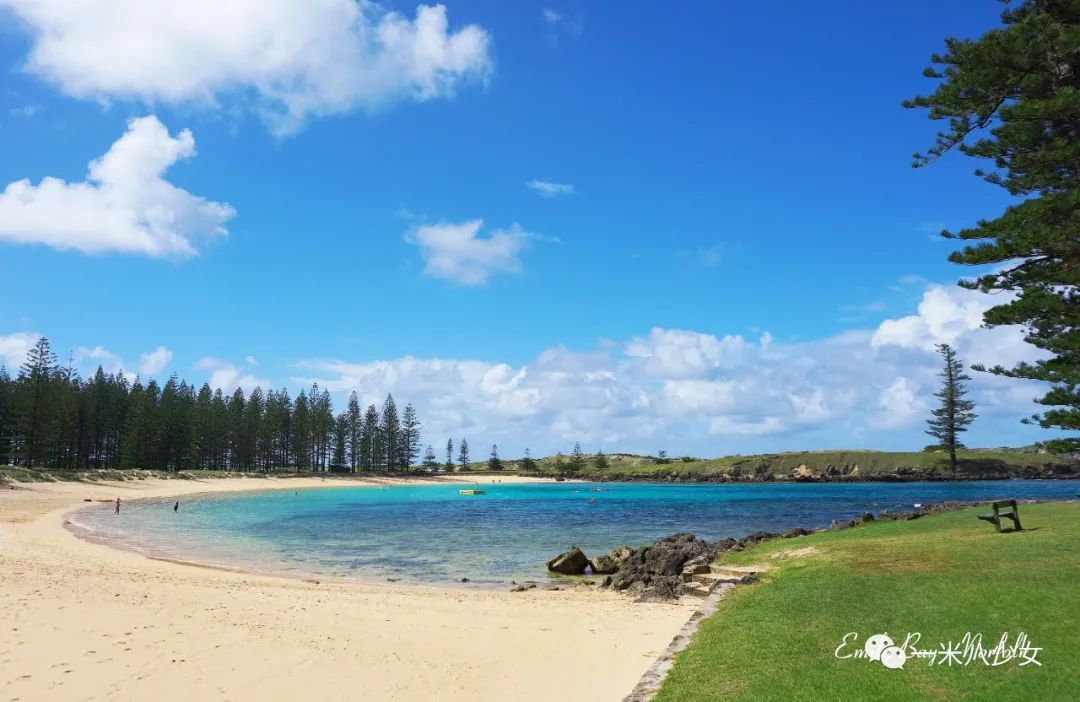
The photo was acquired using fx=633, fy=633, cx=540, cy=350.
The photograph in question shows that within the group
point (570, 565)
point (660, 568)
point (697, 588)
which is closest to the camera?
point (697, 588)

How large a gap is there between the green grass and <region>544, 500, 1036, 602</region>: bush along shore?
2021 mm

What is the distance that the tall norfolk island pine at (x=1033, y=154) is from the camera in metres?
14.1

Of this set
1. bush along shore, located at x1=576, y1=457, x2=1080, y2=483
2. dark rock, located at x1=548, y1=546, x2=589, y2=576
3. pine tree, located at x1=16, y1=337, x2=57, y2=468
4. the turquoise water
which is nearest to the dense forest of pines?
pine tree, located at x1=16, y1=337, x2=57, y2=468

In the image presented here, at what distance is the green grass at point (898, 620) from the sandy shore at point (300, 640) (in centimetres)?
196

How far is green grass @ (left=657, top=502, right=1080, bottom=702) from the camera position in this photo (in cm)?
748

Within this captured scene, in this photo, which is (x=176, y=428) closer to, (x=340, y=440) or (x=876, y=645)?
(x=340, y=440)

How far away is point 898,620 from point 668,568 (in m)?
11.1

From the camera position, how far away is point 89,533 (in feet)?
107

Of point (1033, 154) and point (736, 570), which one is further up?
point (1033, 154)

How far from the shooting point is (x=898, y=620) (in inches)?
393

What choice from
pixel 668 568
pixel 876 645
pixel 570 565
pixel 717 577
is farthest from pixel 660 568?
pixel 876 645

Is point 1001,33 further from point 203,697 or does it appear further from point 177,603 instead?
point 177,603

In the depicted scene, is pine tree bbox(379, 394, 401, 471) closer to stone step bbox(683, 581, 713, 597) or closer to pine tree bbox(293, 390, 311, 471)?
pine tree bbox(293, 390, 311, 471)

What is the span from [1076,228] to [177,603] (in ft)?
73.1
